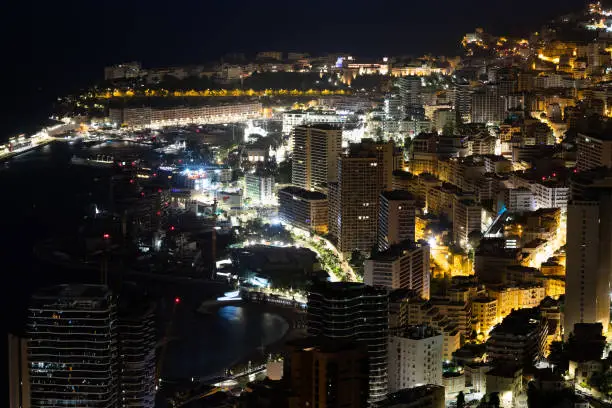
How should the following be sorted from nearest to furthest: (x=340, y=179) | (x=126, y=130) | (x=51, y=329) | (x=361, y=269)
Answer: (x=51, y=329) < (x=361, y=269) < (x=340, y=179) < (x=126, y=130)

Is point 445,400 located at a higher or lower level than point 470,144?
lower

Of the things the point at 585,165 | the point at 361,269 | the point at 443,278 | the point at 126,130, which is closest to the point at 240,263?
the point at 361,269

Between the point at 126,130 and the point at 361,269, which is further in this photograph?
the point at 126,130

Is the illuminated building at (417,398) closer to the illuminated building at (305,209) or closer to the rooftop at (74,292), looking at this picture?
the rooftop at (74,292)

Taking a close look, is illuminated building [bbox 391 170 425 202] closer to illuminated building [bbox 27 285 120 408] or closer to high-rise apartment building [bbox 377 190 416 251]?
high-rise apartment building [bbox 377 190 416 251]

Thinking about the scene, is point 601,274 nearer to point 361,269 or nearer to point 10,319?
point 361,269

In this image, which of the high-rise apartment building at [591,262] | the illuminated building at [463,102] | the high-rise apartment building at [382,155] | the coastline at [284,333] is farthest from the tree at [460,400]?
the illuminated building at [463,102]
